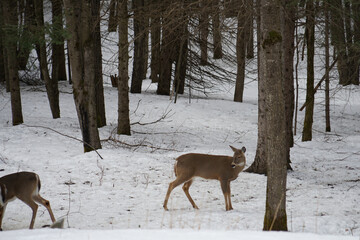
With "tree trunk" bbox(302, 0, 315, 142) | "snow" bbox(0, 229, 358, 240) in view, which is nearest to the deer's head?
"snow" bbox(0, 229, 358, 240)

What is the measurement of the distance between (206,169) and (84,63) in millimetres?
5307

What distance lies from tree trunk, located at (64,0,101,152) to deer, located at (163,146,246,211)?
13.7ft

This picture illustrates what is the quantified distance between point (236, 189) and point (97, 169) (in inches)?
126

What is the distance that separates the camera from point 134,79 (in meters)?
24.3

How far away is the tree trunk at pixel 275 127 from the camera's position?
625 cm

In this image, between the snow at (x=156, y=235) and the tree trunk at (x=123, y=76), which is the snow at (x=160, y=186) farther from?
the tree trunk at (x=123, y=76)

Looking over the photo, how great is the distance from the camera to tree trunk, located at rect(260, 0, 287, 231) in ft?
20.5

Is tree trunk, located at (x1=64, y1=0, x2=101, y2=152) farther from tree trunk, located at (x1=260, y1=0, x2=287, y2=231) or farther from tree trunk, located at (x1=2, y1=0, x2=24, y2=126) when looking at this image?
tree trunk, located at (x1=260, y1=0, x2=287, y2=231)

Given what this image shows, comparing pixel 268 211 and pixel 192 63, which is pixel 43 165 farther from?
pixel 192 63

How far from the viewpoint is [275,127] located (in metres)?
6.25

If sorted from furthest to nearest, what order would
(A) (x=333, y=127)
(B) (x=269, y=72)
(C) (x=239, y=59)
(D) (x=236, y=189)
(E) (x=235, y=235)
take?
(C) (x=239, y=59) → (A) (x=333, y=127) → (D) (x=236, y=189) → (B) (x=269, y=72) → (E) (x=235, y=235)

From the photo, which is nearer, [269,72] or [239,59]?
[269,72]

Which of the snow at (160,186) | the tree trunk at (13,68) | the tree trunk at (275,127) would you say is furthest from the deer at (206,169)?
the tree trunk at (13,68)

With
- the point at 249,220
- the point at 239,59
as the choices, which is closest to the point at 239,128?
the point at 239,59
